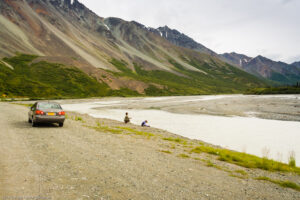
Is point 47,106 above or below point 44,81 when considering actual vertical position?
below

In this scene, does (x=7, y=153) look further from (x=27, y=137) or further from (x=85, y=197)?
(x=85, y=197)

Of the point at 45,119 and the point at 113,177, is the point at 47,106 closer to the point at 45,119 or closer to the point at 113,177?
the point at 45,119

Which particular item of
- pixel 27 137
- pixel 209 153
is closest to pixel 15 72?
pixel 27 137

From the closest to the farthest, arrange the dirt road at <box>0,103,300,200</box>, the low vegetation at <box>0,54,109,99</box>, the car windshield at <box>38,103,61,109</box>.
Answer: the dirt road at <box>0,103,300,200</box> < the car windshield at <box>38,103,61,109</box> < the low vegetation at <box>0,54,109,99</box>

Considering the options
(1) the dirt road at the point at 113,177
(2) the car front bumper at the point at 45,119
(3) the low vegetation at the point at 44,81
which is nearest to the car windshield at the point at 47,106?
(2) the car front bumper at the point at 45,119

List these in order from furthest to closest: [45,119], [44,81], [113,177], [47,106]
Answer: [44,81] → [47,106] → [45,119] → [113,177]

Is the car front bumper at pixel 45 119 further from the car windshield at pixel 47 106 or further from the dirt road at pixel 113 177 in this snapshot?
the dirt road at pixel 113 177

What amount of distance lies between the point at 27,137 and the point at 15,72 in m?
106

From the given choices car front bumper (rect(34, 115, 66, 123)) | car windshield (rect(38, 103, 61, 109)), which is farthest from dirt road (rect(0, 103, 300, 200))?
car windshield (rect(38, 103, 61, 109))

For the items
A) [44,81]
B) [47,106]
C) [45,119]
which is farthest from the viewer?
[44,81]

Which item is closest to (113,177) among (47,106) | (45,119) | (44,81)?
(45,119)

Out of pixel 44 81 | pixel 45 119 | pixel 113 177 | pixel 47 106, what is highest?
pixel 44 81

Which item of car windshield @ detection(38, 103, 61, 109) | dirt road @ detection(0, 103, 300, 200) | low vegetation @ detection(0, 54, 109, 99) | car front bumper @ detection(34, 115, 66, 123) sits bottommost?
dirt road @ detection(0, 103, 300, 200)

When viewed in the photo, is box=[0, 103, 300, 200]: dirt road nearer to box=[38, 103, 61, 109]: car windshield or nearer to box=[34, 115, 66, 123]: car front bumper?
box=[34, 115, 66, 123]: car front bumper
